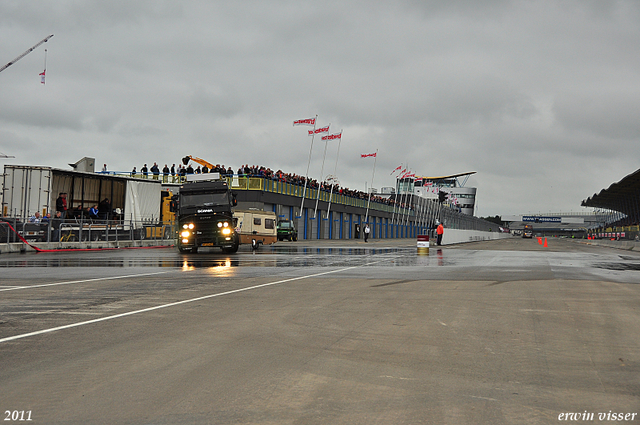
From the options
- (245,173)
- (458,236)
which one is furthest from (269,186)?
(458,236)

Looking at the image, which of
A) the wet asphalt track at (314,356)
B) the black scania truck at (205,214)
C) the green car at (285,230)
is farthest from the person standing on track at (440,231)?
the wet asphalt track at (314,356)

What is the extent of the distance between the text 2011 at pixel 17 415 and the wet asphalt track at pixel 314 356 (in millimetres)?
34

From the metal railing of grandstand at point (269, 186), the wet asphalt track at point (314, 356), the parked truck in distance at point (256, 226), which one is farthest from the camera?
the metal railing of grandstand at point (269, 186)

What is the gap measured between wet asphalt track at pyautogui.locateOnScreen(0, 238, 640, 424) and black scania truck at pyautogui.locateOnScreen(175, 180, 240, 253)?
15.1 m

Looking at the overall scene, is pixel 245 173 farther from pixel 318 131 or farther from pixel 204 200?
pixel 204 200

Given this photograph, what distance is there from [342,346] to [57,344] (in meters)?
3.12

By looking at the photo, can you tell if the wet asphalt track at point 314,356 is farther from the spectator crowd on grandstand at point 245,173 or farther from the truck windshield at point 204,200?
the spectator crowd on grandstand at point 245,173

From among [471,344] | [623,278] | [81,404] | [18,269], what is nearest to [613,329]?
[471,344]

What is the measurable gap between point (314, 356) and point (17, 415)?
2.77 m

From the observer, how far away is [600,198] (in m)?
105

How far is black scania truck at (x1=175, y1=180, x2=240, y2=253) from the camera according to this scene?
26641 mm

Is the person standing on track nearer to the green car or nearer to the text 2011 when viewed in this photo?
the green car

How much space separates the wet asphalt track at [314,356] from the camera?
4.33 meters

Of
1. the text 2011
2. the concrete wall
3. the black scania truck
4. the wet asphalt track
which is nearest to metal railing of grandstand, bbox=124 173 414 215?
the concrete wall
